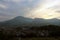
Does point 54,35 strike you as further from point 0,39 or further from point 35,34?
point 0,39

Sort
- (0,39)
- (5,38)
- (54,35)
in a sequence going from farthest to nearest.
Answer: (54,35)
(5,38)
(0,39)

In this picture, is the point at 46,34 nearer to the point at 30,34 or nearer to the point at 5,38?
the point at 30,34

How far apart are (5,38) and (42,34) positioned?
32452 mm

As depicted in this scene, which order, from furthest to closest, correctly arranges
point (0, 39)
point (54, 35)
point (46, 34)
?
1. point (46, 34)
2. point (54, 35)
3. point (0, 39)

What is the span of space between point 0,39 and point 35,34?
31.6 m

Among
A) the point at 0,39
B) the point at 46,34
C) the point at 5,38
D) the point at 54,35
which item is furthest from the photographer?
the point at 46,34

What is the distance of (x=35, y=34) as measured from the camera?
252 feet

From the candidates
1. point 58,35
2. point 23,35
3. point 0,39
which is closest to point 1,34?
point 0,39

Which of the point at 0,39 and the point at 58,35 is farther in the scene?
the point at 58,35

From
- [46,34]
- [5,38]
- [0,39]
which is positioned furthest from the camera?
[46,34]

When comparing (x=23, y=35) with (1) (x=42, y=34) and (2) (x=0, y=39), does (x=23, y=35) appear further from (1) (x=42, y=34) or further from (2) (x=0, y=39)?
(2) (x=0, y=39)

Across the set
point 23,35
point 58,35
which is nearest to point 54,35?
point 58,35

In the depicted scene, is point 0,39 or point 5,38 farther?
point 5,38

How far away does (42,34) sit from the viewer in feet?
262
